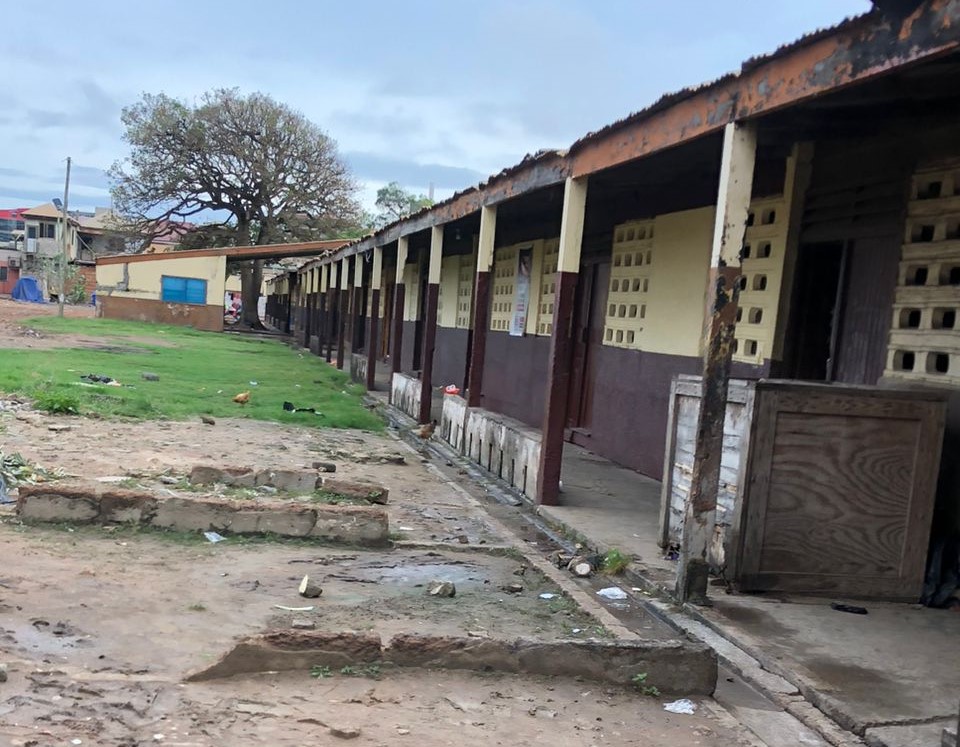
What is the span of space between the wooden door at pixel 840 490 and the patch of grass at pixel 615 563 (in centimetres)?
88

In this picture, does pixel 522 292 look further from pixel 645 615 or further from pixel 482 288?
pixel 645 615

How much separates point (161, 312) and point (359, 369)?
61.4 feet

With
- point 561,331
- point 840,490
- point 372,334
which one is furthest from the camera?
point 372,334

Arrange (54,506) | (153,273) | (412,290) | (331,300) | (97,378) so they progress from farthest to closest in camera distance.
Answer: (153,273) → (331,300) → (412,290) → (97,378) → (54,506)

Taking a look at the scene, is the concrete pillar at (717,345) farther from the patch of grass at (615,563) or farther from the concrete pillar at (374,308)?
the concrete pillar at (374,308)

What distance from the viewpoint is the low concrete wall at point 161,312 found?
34.3 m

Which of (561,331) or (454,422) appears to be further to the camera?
(454,422)

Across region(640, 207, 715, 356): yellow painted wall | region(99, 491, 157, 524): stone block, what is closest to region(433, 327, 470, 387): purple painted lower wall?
region(640, 207, 715, 356): yellow painted wall

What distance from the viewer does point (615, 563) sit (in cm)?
587

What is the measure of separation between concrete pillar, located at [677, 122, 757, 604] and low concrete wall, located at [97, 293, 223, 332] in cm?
3256

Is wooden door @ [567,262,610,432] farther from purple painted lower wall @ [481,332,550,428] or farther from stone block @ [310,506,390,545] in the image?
stone block @ [310,506,390,545]

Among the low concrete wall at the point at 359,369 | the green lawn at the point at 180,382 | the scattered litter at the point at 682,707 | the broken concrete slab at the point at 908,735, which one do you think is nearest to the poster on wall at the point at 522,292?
the green lawn at the point at 180,382

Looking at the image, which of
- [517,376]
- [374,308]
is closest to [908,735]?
[517,376]

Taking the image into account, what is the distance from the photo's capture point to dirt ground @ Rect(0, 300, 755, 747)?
10.8ft
